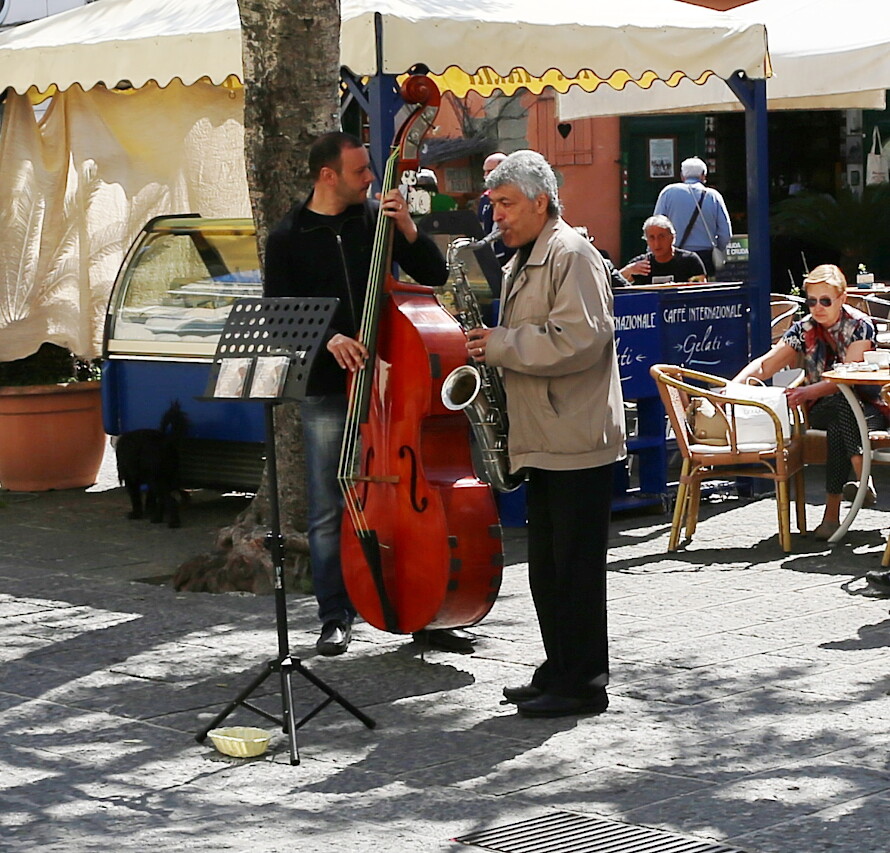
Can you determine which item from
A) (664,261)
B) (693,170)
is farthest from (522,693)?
(693,170)

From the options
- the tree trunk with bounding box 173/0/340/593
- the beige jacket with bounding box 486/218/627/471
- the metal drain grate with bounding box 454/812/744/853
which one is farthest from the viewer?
the tree trunk with bounding box 173/0/340/593

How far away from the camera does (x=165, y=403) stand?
31.8 feet

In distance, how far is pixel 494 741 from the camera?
5.35m

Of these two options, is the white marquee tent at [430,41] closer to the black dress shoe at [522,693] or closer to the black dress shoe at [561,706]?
the black dress shoe at [522,693]

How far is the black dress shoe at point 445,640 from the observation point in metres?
6.46

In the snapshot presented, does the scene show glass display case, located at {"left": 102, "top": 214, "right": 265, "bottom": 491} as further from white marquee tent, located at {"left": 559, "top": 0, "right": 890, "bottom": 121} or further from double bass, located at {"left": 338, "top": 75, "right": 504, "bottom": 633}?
white marquee tent, located at {"left": 559, "top": 0, "right": 890, "bottom": 121}

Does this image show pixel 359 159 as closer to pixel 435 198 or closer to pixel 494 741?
pixel 494 741

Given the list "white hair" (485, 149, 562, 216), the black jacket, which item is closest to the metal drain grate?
"white hair" (485, 149, 562, 216)

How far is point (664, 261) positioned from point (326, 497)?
519cm

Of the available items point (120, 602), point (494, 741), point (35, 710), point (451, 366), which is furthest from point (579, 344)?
point (120, 602)

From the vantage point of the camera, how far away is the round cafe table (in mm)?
8070

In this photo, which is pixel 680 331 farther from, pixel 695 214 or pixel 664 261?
pixel 695 214

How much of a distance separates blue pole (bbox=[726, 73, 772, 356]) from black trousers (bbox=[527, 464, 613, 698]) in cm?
467

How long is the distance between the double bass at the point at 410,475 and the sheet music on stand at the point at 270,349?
516mm
